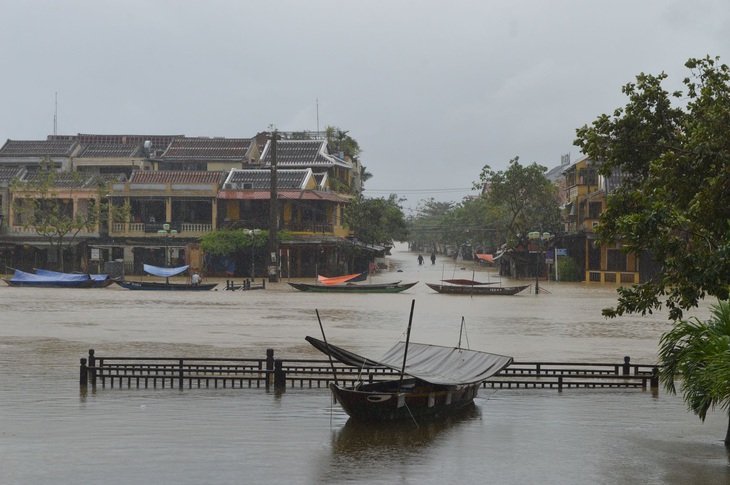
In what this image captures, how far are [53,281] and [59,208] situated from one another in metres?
11.8

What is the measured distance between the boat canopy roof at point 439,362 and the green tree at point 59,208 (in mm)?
51649

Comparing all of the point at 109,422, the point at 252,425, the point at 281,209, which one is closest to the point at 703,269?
the point at 252,425

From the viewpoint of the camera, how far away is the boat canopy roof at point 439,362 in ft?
53.9

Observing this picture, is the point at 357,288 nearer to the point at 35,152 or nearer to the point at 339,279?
the point at 339,279

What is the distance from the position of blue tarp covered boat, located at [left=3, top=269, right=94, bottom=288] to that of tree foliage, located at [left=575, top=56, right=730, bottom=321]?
147 ft

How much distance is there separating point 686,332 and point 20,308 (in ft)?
112

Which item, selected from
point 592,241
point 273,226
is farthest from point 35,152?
point 592,241

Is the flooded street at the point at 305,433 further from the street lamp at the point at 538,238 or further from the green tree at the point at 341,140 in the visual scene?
the green tree at the point at 341,140

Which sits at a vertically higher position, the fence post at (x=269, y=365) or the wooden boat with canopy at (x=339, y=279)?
the wooden boat with canopy at (x=339, y=279)

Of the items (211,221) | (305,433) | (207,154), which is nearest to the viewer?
(305,433)

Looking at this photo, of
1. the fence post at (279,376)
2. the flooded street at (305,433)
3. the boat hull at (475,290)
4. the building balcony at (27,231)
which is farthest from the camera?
the building balcony at (27,231)

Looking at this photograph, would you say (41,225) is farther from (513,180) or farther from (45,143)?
(513,180)

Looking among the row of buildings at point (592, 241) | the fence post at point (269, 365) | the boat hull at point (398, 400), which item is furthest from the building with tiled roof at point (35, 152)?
the boat hull at point (398, 400)

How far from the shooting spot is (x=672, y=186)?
1631cm
